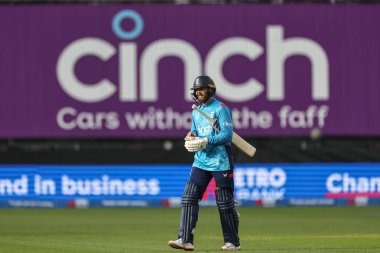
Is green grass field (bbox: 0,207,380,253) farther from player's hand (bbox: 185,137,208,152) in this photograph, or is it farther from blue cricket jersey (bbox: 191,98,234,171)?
player's hand (bbox: 185,137,208,152)

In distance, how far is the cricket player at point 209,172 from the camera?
37.3 ft

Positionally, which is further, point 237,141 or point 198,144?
point 237,141

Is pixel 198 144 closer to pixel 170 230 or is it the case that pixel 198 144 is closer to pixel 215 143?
pixel 215 143

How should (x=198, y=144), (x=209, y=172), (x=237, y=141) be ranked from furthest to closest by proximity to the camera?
1. (x=237, y=141)
2. (x=209, y=172)
3. (x=198, y=144)

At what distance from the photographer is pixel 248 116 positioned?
74.6ft

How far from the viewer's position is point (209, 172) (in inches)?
454

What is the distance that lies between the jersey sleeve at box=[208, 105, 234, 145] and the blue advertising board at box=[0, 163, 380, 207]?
423 inches

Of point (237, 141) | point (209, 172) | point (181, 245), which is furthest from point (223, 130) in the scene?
point (181, 245)

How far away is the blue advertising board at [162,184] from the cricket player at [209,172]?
10.5 meters

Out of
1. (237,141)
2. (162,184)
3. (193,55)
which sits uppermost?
(193,55)

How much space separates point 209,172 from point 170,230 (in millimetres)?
4396

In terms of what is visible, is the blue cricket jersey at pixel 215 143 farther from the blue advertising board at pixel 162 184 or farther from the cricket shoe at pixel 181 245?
the blue advertising board at pixel 162 184

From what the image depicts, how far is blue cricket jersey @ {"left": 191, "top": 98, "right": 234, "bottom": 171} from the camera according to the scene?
11289mm

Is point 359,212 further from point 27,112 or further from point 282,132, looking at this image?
point 27,112
